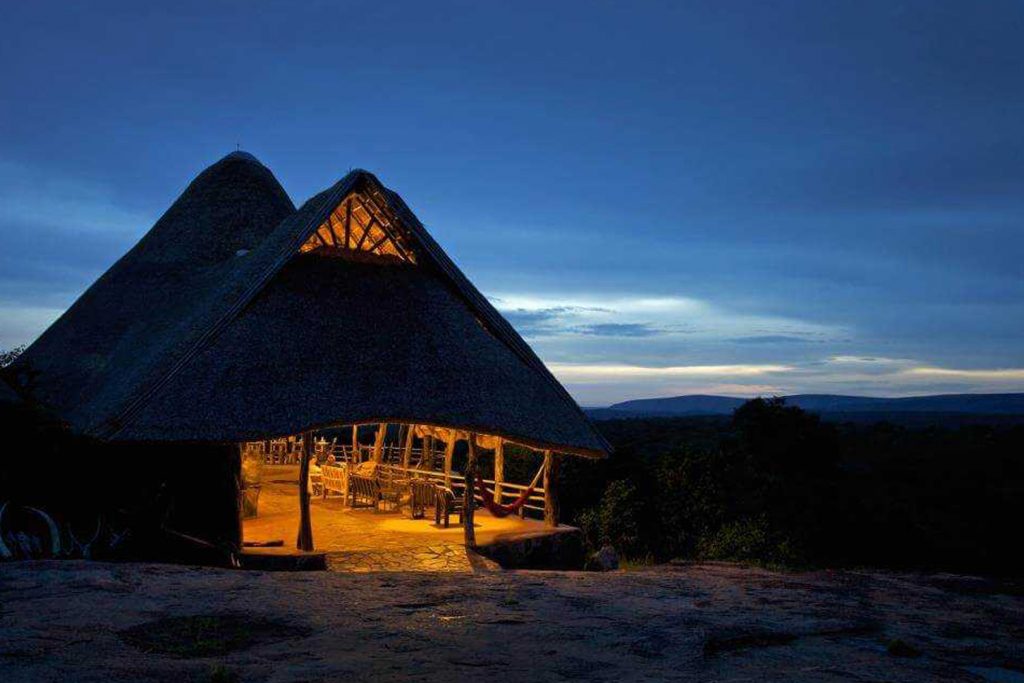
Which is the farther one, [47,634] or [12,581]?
[12,581]

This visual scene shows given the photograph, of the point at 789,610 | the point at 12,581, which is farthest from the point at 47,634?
the point at 789,610

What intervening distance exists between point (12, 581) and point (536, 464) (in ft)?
57.5

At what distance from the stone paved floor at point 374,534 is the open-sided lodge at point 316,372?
24 centimetres

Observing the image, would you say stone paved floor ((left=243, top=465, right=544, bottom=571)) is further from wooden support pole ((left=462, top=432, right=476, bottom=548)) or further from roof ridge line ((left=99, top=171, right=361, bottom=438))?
roof ridge line ((left=99, top=171, right=361, bottom=438))

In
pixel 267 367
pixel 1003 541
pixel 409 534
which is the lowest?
pixel 1003 541

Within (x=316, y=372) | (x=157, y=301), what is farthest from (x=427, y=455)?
(x=316, y=372)

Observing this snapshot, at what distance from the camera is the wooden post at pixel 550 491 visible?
17156 millimetres

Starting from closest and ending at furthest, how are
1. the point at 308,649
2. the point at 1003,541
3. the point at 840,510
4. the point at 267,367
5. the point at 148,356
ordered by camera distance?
the point at 308,649 → the point at 267,367 → the point at 148,356 → the point at 840,510 → the point at 1003,541

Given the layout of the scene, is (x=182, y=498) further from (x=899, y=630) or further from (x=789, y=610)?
(x=899, y=630)

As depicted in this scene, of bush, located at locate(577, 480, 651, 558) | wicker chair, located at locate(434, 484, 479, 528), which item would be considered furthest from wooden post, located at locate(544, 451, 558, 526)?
bush, located at locate(577, 480, 651, 558)

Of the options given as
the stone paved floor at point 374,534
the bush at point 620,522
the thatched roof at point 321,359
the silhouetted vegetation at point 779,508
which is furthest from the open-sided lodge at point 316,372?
the silhouetted vegetation at point 779,508

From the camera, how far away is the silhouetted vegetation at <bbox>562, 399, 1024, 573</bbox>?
20.1 meters

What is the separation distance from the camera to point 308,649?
21.8ft

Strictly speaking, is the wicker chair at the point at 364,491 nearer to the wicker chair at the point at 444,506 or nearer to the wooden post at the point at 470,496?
the wicker chair at the point at 444,506
